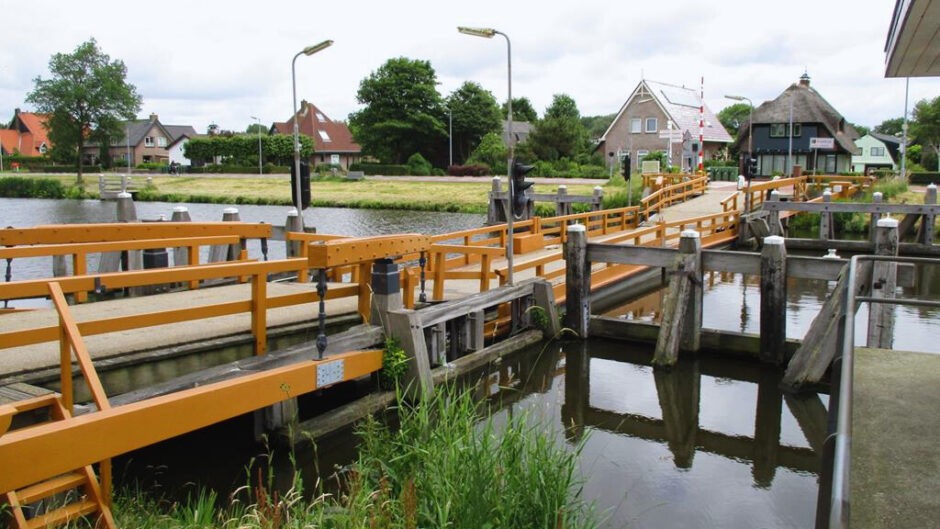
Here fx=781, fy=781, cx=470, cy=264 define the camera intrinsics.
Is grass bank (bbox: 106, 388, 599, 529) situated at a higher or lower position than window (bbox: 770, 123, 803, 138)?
lower

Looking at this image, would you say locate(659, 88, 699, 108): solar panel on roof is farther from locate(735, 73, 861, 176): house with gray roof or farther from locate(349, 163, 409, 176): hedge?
locate(349, 163, 409, 176): hedge

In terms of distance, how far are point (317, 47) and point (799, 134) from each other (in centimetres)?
5365

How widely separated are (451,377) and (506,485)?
502cm

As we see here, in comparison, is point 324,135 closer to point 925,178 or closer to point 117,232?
point 925,178

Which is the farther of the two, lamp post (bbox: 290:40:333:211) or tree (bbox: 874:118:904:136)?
tree (bbox: 874:118:904:136)

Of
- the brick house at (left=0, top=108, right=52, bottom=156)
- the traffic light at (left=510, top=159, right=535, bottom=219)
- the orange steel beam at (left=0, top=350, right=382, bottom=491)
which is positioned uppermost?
Result: the brick house at (left=0, top=108, right=52, bottom=156)

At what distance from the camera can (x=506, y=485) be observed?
17.5 feet

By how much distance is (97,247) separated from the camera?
9.48m

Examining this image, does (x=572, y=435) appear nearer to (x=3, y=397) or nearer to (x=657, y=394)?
(x=657, y=394)

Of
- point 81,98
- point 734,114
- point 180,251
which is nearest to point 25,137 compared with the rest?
point 81,98

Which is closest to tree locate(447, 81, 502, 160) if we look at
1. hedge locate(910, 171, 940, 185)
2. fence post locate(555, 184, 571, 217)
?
hedge locate(910, 171, 940, 185)

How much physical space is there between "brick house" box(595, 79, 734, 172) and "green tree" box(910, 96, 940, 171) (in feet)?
83.7

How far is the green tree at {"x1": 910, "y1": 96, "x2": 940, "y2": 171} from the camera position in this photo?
74.1 metres

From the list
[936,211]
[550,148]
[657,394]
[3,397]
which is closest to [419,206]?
[550,148]
